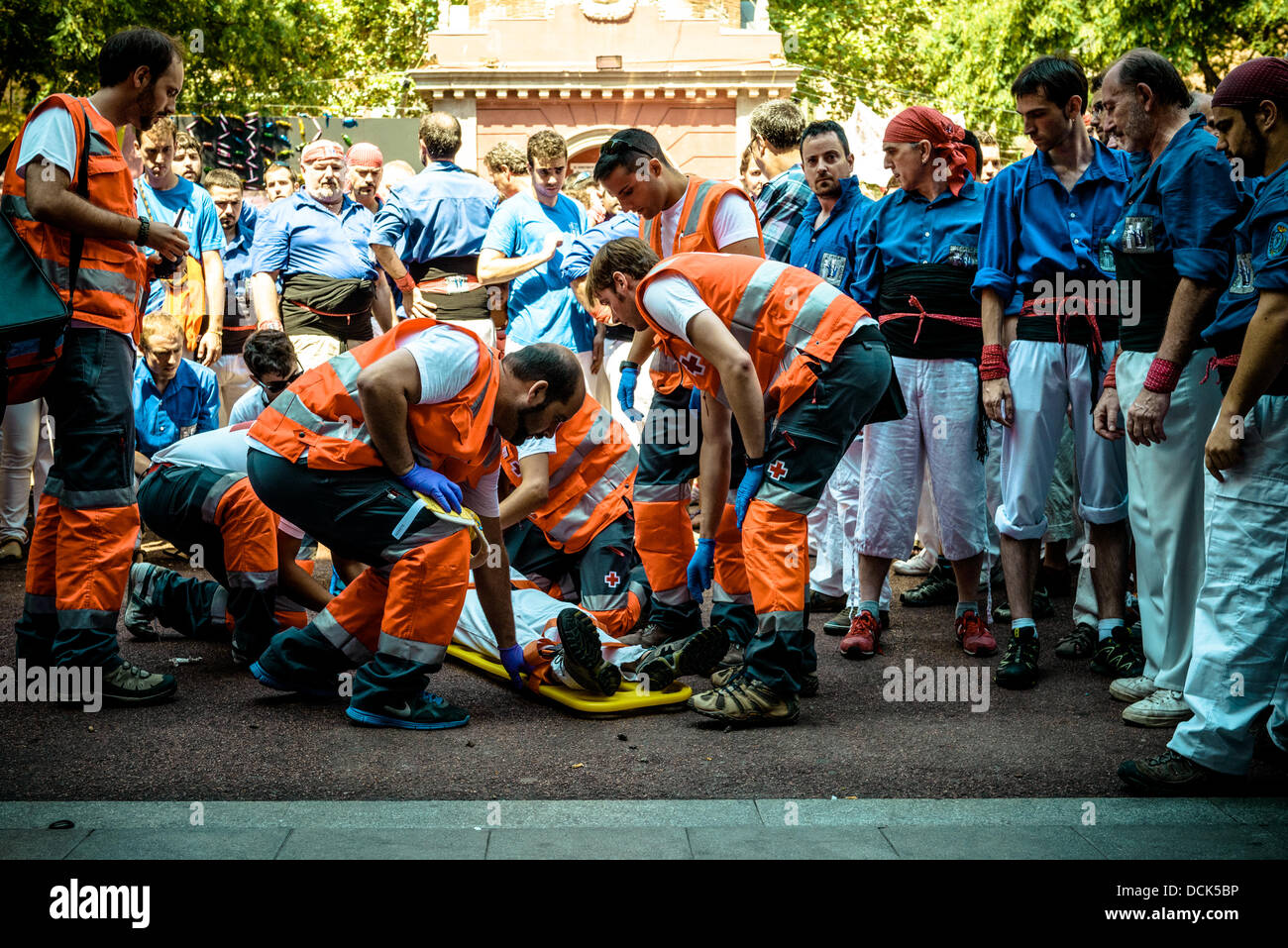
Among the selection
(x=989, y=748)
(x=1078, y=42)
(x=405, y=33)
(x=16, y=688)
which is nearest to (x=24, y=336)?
(x=16, y=688)

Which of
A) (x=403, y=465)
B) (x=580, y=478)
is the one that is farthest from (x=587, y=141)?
(x=403, y=465)

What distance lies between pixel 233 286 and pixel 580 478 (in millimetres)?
4174

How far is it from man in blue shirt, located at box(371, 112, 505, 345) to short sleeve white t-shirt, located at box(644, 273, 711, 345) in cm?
406

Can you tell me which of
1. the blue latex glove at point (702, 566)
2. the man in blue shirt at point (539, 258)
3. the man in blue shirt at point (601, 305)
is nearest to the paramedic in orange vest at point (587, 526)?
the man in blue shirt at point (601, 305)

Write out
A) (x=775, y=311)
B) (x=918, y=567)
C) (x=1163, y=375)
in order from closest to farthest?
(x=1163, y=375) < (x=775, y=311) < (x=918, y=567)

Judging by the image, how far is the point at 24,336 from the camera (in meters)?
4.02

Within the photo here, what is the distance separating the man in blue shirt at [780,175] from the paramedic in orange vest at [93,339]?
2.91m

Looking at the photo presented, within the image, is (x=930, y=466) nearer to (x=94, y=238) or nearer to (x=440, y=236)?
(x=94, y=238)

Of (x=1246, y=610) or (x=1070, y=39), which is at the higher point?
(x=1070, y=39)

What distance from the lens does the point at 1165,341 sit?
13.5 ft

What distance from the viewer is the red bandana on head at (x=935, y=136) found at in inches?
214

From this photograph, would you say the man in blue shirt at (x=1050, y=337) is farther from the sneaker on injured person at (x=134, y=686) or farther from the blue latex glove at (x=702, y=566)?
the sneaker on injured person at (x=134, y=686)

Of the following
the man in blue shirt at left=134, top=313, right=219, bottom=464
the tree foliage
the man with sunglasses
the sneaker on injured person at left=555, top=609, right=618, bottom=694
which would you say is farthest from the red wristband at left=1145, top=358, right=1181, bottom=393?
the tree foliage
